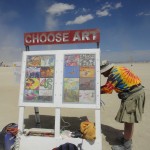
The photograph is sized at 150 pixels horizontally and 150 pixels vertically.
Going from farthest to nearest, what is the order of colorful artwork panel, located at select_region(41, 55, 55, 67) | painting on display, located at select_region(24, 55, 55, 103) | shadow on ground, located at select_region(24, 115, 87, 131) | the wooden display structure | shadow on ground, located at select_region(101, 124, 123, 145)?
shadow on ground, located at select_region(24, 115, 87, 131), shadow on ground, located at select_region(101, 124, 123, 145), colorful artwork panel, located at select_region(41, 55, 55, 67), painting on display, located at select_region(24, 55, 55, 103), the wooden display structure

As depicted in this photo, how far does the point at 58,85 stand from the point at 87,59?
81 centimetres

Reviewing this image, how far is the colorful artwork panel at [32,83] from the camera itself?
16.1ft

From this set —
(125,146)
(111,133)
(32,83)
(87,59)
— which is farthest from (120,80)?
(111,133)

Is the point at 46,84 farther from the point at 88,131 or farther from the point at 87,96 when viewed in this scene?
the point at 88,131

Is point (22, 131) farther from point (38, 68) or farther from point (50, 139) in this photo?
point (38, 68)

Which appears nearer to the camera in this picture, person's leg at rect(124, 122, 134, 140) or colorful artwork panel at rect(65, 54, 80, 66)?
person's leg at rect(124, 122, 134, 140)

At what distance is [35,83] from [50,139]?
3.91ft

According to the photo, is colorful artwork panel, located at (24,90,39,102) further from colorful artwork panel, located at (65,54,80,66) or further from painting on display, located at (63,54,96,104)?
colorful artwork panel, located at (65,54,80,66)

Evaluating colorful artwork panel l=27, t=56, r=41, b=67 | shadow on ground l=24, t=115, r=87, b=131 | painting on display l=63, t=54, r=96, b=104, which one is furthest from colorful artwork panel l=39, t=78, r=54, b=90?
shadow on ground l=24, t=115, r=87, b=131

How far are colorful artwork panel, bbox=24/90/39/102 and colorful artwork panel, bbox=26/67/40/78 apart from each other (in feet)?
1.06

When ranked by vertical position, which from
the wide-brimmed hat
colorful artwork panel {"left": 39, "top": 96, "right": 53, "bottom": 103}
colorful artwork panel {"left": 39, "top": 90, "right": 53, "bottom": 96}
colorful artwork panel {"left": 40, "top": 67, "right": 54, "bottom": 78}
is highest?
the wide-brimmed hat

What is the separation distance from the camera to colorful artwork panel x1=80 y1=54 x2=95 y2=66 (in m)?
4.86

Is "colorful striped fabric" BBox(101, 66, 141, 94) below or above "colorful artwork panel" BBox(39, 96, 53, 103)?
above

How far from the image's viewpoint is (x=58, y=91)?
4738 millimetres
